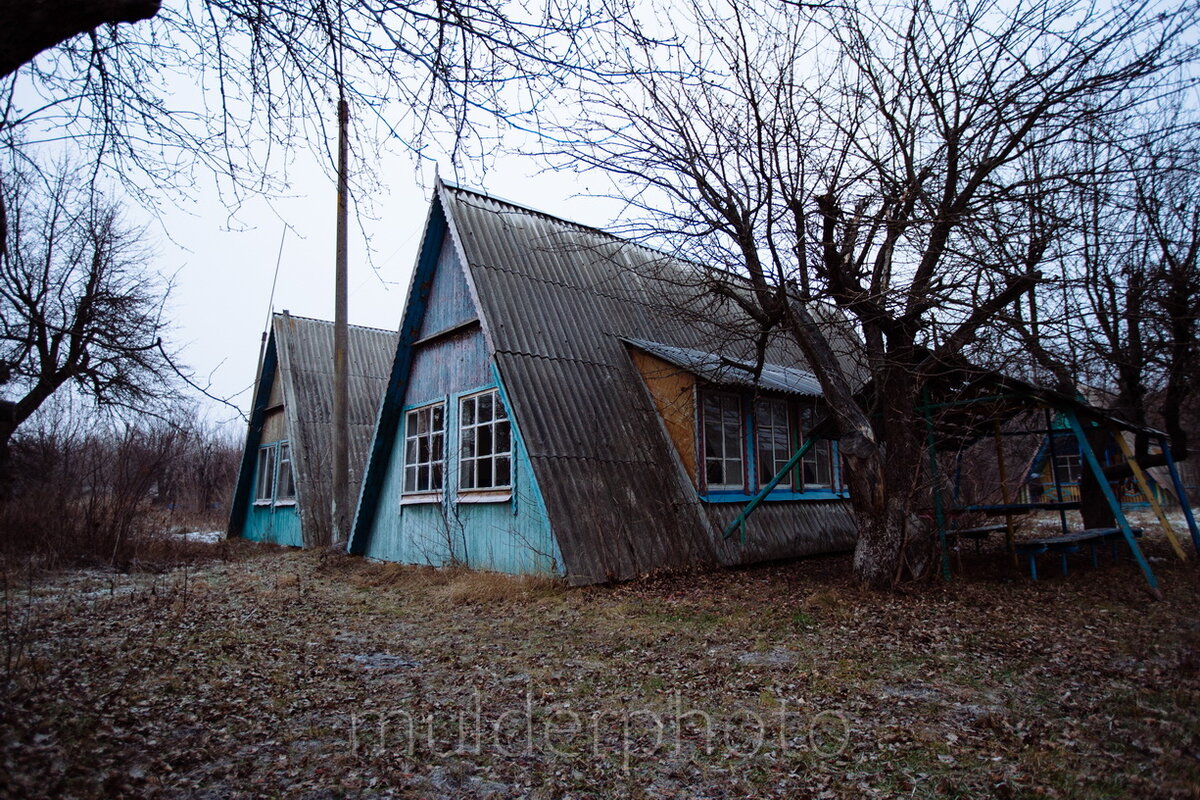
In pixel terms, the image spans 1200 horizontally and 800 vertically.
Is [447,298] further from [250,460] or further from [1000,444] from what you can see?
[250,460]

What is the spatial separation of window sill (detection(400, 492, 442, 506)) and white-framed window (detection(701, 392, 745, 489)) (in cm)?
454

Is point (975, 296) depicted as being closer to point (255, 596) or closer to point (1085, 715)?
point (1085, 715)

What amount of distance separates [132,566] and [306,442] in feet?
17.8

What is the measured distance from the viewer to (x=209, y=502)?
34656mm

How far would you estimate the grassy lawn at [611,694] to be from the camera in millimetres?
3592

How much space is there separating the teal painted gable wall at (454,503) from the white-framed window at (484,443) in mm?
169

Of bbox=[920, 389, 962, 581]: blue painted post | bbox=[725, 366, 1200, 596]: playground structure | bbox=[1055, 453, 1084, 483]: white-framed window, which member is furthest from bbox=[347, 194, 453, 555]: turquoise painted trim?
bbox=[1055, 453, 1084, 483]: white-framed window

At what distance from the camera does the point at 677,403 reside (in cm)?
1145

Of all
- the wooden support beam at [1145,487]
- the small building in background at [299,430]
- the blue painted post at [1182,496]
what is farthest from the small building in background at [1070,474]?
the small building in background at [299,430]

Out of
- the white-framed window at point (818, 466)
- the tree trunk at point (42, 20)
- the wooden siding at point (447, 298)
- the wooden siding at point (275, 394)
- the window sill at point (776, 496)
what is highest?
the wooden siding at point (447, 298)

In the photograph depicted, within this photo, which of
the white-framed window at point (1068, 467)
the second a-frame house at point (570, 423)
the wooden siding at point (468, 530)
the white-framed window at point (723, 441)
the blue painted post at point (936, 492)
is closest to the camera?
the blue painted post at point (936, 492)

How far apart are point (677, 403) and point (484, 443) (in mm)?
3204

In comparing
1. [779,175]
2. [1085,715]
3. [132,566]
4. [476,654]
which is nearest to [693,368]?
[779,175]

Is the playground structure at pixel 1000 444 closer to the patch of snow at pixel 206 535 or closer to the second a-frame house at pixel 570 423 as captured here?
the second a-frame house at pixel 570 423
